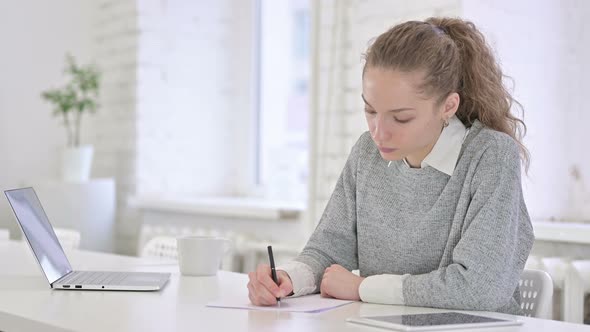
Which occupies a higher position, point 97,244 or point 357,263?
point 357,263

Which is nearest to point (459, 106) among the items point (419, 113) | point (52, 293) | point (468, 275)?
point (419, 113)

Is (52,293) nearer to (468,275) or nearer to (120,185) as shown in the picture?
(468,275)

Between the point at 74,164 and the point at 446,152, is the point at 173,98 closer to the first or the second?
the point at 74,164

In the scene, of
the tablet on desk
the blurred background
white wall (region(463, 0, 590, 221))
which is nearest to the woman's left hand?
the tablet on desk

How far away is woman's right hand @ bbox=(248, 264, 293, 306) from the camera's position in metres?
1.58

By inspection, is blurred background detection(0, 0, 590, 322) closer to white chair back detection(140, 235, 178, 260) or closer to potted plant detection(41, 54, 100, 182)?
potted plant detection(41, 54, 100, 182)

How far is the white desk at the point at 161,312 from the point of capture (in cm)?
138

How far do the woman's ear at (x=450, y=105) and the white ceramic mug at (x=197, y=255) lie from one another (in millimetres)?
633

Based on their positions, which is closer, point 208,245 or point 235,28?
point 208,245

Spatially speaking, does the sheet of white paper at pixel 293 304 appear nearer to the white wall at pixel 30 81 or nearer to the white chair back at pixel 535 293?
the white chair back at pixel 535 293

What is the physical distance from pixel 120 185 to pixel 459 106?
2893mm

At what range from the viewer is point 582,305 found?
245 centimetres

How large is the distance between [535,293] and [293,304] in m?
0.53

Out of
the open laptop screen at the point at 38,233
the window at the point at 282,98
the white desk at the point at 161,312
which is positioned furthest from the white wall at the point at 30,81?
the white desk at the point at 161,312
